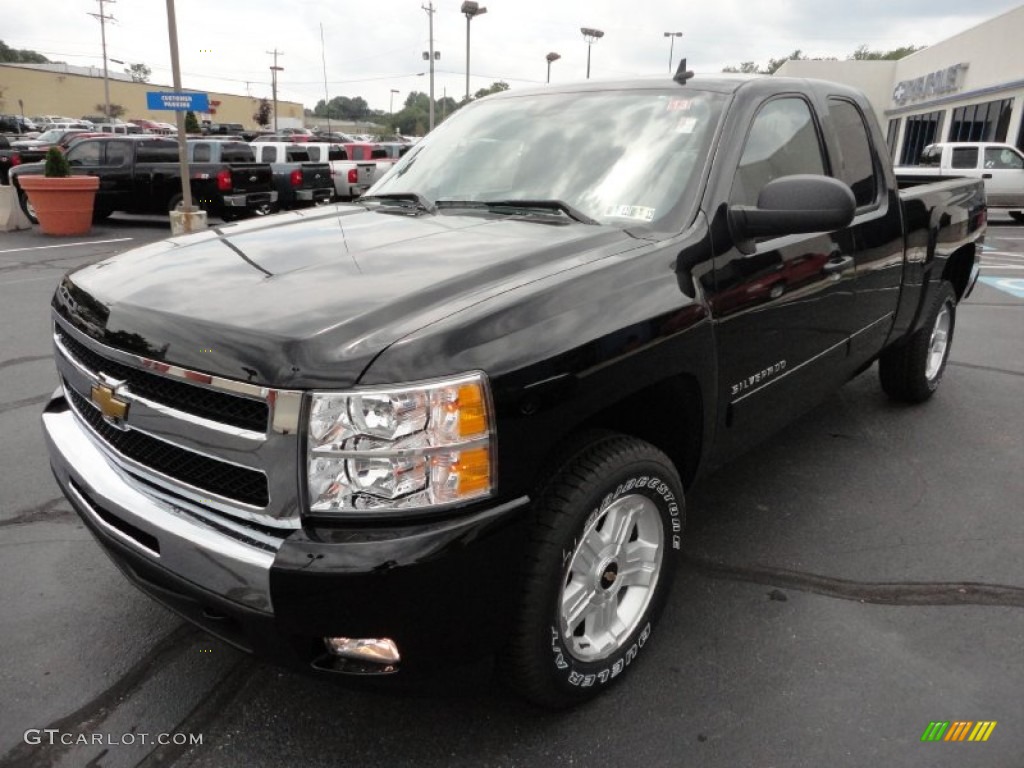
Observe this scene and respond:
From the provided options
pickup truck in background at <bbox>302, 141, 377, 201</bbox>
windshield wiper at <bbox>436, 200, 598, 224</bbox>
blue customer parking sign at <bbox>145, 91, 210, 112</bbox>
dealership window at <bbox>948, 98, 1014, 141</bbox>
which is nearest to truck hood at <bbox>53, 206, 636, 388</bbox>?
windshield wiper at <bbox>436, 200, 598, 224</bbox>

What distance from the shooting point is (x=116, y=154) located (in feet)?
50.4

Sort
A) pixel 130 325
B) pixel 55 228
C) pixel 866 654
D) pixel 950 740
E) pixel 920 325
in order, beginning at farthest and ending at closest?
pixel 55 228 → pixel 920 325 → pixel 866 654 → pixel 950 740 → pixel 130 325

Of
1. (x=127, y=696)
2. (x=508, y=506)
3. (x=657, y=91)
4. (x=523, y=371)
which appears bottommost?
(x=127, y=696)

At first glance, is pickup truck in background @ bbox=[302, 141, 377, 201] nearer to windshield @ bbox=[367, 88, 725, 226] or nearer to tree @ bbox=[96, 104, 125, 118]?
windshield @ bbox=[367, 88, 725, 226]

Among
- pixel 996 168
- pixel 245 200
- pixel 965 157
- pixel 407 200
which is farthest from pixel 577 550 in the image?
pixel 965 157

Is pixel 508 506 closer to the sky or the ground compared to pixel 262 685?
closer to the sky

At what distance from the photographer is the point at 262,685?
253cm

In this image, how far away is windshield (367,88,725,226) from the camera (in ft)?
9.32

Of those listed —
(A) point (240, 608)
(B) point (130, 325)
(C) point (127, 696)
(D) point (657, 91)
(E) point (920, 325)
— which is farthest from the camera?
(E) point (920, 325)

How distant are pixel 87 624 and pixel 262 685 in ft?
2.58

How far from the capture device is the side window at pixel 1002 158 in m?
18.3

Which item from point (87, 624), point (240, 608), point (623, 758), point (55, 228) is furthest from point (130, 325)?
point (55, 228)

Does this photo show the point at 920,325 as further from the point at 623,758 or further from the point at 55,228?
the point at 55,228

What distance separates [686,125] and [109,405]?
218 cm
